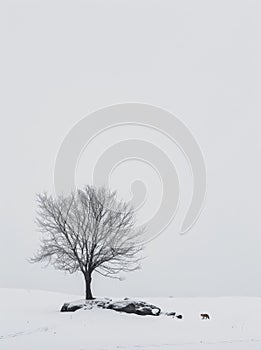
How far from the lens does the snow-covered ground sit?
18.3 metres

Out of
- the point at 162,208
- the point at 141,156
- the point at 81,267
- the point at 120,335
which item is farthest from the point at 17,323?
the point at 141,156

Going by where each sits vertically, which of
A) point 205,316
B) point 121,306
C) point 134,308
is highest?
point 121,306

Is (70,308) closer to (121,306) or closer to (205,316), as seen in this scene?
(121,306)

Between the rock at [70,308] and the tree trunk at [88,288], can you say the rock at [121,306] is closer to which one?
the rock at [70,308]

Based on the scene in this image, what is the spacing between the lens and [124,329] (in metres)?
22.0

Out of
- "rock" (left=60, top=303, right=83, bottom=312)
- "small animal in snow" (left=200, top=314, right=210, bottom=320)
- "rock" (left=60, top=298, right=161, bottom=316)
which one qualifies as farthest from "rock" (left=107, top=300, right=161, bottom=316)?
"small animal in snow" (left=200, top=314, right=210, bottom=320)

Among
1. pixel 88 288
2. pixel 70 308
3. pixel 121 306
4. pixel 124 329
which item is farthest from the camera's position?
pixel 88 288

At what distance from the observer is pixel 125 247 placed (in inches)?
1215

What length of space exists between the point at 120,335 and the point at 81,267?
32.5ft

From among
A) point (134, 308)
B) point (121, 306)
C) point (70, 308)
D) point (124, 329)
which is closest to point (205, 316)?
point (134, 308)

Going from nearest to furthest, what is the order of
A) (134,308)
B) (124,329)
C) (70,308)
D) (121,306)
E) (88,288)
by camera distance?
(124,329)
(134,308)
(121,306)
(70,308)
(88,288)

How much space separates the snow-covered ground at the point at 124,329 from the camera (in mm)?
18344

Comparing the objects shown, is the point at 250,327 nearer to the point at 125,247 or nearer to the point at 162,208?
the point at 125,247

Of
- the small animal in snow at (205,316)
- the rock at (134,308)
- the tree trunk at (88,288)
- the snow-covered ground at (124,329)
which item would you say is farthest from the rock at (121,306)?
the small animal in snow at (205,316)
